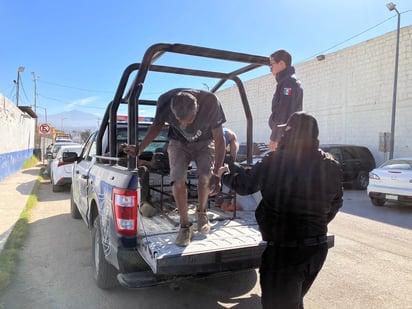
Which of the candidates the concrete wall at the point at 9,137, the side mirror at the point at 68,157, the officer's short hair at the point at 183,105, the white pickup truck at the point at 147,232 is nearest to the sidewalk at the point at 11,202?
the concrete wall at the point at 9,137

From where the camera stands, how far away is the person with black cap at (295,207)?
227 centimetres

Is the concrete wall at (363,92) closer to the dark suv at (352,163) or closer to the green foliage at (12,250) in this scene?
the dark suv at (352,163)

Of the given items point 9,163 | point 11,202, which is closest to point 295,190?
point 11,202

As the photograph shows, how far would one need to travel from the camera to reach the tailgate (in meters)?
2.74

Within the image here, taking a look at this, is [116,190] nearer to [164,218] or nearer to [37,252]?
[164,218]

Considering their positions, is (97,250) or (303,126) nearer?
(303,126)

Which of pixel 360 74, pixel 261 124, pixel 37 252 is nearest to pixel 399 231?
pixel 37 252

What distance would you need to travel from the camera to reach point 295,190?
2.26 m

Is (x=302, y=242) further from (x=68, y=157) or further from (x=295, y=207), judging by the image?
(x=68, y=157)

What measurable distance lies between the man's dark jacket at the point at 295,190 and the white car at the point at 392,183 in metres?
7.29

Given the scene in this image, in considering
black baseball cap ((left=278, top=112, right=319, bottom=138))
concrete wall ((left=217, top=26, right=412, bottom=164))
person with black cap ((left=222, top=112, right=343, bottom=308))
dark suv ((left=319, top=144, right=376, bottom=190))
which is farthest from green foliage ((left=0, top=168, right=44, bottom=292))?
concrete wall ((left=217, top=26, right=412, bottom=164))

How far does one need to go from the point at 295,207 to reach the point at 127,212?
1.44 metres

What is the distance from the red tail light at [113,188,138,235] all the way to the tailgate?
0.14m

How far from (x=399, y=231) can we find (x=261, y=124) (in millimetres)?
18121
